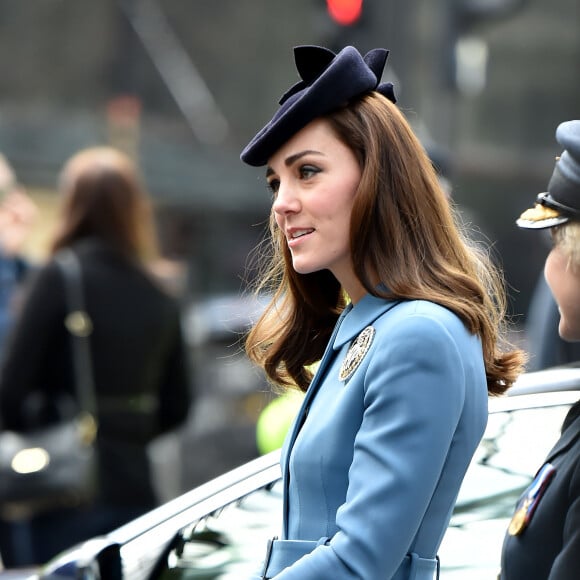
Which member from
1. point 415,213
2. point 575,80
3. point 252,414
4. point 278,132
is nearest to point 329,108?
point 278,132

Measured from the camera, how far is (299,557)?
204 cm

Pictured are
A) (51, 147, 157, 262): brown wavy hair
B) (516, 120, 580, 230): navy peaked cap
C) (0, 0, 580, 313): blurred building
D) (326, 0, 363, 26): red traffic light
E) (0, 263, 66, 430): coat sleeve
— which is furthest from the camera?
(0, 0, 580, 313): blurred building

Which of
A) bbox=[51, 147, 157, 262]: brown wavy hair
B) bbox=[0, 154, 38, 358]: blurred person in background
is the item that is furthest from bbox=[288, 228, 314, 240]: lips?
bbox=[0, 154, 38, 358]: blurred person in background

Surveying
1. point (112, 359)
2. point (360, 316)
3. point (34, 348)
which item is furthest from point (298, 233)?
point (112, 359)

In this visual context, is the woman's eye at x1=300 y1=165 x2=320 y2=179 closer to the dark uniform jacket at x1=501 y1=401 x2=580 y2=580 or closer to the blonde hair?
the blonde hair

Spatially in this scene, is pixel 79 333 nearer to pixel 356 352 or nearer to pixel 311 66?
pixel 311 66

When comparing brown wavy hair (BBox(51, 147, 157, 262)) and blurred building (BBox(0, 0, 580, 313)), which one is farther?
blurred building (BBox(0, 0, 580, 313))

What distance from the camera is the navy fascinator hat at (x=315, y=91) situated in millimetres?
2127

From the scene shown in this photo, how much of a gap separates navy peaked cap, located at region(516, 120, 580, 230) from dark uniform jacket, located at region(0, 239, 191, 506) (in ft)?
9.54

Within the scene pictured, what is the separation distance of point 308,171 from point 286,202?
7 centimetres

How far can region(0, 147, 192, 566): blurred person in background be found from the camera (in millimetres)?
4789

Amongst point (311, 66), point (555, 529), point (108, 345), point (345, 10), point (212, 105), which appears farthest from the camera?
point (212, 105)

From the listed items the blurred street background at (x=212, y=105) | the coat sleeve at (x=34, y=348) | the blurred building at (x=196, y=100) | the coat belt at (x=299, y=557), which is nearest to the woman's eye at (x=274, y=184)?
the coat belt at (x=299, y=557)

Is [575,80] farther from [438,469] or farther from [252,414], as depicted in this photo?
[438,469]
